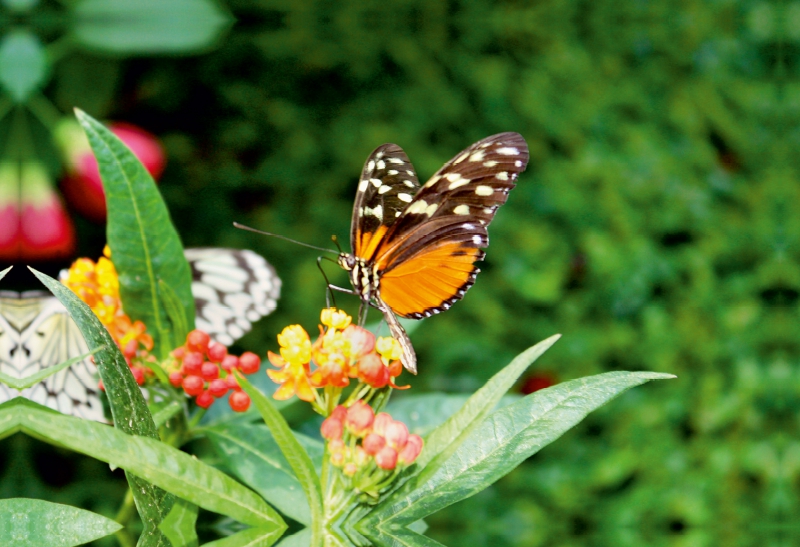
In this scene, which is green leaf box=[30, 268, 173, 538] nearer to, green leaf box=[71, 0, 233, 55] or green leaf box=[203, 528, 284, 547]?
green leaf box=[203, 528, 284, 547]

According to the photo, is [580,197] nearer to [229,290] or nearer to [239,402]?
[229,290]

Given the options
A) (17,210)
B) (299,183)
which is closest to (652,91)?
(299,183)

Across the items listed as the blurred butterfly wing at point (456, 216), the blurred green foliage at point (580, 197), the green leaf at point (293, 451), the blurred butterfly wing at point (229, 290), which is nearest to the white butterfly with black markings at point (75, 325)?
the blurred butterfly wing at point (229, 290)

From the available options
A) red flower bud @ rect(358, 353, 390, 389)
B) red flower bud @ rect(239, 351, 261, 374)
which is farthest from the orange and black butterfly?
red flower bud @ rect(358, 353, 390, 389)

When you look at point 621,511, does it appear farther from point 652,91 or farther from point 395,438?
point 395,438

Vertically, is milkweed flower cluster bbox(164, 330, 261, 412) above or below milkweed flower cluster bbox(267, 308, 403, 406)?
below

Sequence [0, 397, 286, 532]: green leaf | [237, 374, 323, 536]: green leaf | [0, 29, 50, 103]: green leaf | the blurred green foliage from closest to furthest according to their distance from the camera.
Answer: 1. [0, 397, 286, 532]: green leaf
2. [237, 374, 323, 536]: green leaf
3. [0, 29, 50, 103]: green leaf
4. the blurred green foliage

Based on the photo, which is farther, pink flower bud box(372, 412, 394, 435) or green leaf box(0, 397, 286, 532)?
pink flower bud box(372, 412, 394, 435)
